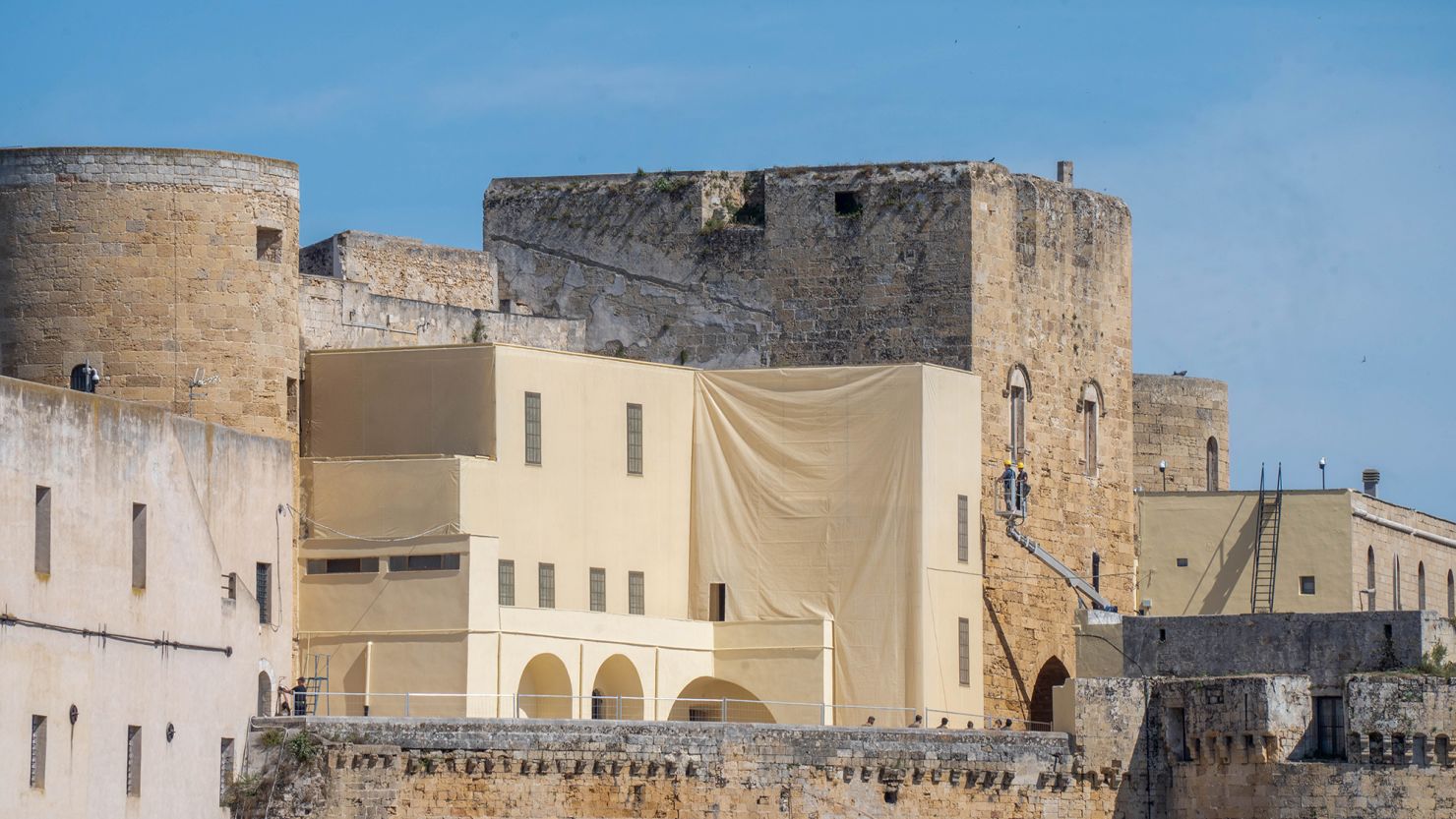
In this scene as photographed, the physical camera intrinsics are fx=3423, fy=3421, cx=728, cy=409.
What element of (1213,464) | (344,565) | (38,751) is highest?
(1213,464)

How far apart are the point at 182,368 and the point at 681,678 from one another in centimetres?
1014

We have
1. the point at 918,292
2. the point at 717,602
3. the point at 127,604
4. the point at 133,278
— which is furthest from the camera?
the point at 918,292

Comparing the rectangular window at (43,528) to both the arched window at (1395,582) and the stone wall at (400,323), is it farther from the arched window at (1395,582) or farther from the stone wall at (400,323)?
the arched window at (1395,582)

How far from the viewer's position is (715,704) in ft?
188

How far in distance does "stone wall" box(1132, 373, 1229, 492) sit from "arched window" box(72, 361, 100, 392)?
22.8 meters

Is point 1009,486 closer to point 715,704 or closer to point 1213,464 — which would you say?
point 715,704

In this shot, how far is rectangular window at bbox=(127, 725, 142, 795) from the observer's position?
153 feet

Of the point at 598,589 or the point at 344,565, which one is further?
the point at 598,589

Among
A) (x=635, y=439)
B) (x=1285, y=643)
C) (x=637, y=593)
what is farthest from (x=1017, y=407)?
(x=1285, y=643)

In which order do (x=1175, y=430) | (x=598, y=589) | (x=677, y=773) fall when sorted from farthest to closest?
(x=1175, y=430)
(x=598, y=589)
(x=677, y=773)

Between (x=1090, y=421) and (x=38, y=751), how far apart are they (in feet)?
79.1

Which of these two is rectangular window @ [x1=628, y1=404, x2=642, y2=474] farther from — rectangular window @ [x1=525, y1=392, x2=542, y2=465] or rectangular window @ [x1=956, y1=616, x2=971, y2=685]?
rectangular window @ [x1=956, y1=616, x2=971, y2=685]

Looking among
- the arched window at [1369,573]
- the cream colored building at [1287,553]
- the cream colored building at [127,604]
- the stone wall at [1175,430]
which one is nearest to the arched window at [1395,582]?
the cream colored building at [1287,553]

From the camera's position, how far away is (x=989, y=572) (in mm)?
58844
